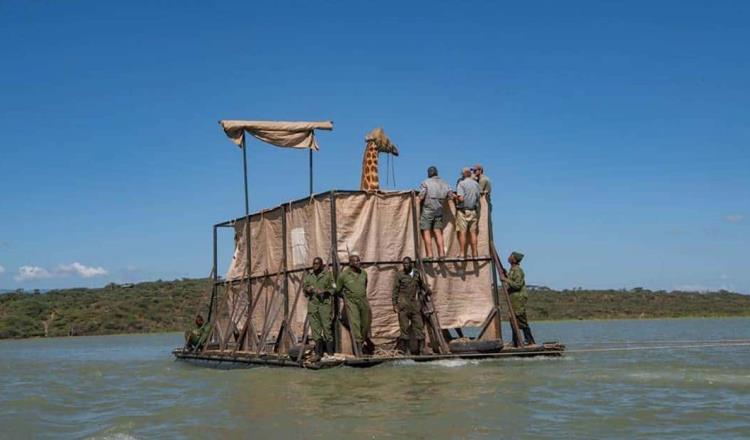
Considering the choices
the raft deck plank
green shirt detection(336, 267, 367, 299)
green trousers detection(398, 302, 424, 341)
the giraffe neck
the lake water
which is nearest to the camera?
the lake water

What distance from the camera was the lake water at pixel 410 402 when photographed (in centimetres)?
939

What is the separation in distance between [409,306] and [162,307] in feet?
152

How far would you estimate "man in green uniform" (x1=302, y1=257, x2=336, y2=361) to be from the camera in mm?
16156

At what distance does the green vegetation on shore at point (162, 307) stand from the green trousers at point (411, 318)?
40.2 meters

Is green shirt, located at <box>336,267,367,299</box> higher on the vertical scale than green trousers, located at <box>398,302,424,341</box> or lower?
higher

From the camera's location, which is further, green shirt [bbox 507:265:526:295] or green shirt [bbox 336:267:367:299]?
green shirt [bbox 507:265:526:295]

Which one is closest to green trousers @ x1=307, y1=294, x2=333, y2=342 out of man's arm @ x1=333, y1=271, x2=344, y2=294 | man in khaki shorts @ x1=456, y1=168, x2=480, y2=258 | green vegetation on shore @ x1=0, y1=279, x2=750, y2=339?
man's arm @ x1=333, y1=271, x2=344, y2=294

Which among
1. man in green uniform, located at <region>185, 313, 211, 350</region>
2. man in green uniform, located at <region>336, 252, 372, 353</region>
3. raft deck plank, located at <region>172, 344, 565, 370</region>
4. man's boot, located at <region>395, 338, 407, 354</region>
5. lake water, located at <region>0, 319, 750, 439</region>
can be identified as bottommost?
lake water, located at <region>0, 319, 750, 439</region>

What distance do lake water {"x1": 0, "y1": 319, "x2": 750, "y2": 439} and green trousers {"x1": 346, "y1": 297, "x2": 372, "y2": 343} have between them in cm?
101

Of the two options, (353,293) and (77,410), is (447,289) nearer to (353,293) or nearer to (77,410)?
(353,293)

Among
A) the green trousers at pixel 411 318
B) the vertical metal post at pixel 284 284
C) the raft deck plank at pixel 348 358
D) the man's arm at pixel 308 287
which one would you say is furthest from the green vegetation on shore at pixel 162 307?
the green trousers at pixel 411 318

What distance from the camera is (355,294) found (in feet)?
52.5

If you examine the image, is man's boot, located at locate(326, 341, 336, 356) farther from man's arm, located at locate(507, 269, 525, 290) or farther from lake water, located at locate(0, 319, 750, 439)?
man's arm, located at locate(507, 269, 525, 290)

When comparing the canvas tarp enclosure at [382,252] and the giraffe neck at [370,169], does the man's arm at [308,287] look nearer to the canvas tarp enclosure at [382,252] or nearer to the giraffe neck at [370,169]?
the canvas tarp enclosure at [382,252]
